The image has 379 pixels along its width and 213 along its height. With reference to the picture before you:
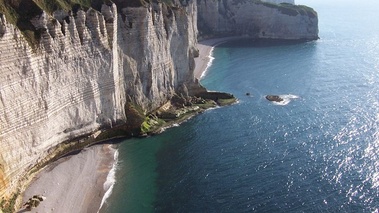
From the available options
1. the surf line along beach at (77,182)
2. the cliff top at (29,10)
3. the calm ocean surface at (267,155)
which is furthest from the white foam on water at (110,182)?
the cliff top at (29,10)

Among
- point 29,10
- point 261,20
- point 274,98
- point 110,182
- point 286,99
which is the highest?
point 29,10

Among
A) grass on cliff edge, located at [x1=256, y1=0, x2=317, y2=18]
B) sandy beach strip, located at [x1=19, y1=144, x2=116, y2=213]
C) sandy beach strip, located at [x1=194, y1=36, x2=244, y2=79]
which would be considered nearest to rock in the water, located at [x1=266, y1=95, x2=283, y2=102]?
sandy beach strip, located at [x1=194, y1=36, x2=244, y2=79]

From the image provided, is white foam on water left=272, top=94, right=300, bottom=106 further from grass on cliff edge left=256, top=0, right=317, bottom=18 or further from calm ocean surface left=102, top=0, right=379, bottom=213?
grass on cliff edge left=256, top=0, right=317, bottom=18

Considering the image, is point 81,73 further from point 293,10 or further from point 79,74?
point 293,10

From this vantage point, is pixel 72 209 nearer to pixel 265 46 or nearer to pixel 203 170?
pixel 203 170

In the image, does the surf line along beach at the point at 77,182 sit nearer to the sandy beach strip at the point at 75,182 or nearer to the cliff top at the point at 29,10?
the sandy beach strip at the point at 75,182

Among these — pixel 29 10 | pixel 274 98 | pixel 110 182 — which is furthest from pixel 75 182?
pixel 274 98

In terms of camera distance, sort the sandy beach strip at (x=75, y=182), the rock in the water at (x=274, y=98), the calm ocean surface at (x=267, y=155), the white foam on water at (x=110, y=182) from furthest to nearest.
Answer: the rock in the water at (x=274, y=98) < the white foam on water at (x=110, y=182) < the calm ocean surface at (x=267, y=155) < the sandy beach strip at (x=75, y=182)
